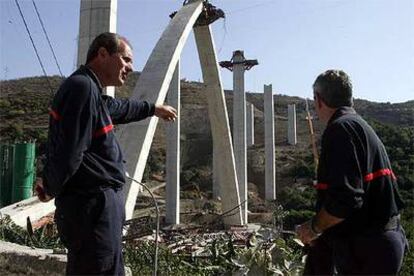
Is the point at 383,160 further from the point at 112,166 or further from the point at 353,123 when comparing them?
the point at 112,166

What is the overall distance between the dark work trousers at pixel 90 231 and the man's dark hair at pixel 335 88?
3.91ft

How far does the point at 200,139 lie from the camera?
5534cm

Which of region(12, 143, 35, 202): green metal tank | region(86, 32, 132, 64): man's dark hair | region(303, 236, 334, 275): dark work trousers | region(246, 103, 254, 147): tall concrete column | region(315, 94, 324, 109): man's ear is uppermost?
region(246, 103, 254, 147): tall concrete column

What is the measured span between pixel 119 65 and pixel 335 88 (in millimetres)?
1098

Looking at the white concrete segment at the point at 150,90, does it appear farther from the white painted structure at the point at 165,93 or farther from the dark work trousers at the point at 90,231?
the dark work trousers at the point at 90,231

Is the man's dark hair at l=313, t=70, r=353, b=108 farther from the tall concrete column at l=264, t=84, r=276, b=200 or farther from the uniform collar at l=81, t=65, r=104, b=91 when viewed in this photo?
the tall concrete column at l=264, t=84, r=276, b=200

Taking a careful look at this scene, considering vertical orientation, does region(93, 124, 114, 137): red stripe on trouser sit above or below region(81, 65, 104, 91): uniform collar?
below

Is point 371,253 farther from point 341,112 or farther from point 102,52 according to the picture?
point 102,52

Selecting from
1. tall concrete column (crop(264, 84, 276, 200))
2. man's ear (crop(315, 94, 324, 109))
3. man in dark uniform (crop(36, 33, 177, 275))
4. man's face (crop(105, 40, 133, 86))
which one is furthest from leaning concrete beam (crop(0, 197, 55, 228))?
tall concrete column (crop(264, 84, 276, 200))

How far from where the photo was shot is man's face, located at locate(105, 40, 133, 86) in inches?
103

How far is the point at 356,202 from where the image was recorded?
2.37 meters

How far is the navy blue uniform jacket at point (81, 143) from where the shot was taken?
2250 millimetres

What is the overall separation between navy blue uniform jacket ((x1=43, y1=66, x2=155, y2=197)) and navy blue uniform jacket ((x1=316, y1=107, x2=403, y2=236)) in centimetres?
98

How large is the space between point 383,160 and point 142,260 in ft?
14.2
